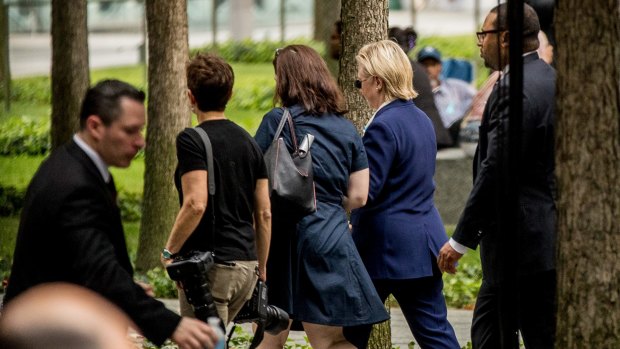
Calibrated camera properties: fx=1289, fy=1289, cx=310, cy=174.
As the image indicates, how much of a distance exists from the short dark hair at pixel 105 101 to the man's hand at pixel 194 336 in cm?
73

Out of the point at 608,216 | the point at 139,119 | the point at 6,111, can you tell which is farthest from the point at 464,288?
the point at 6,111

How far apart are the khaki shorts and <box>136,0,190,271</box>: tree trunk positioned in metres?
4.66

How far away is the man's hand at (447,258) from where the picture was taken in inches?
235

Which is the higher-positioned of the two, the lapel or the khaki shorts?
the lapel

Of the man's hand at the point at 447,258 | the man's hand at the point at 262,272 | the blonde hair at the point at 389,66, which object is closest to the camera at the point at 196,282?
the man's hand at the point at 262,272

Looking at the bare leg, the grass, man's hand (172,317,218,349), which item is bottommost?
the grass

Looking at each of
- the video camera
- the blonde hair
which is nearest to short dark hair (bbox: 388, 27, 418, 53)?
the blonde hair

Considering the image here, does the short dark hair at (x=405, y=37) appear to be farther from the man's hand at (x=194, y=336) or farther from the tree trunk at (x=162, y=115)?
the man's hand at (x=194, y=336)

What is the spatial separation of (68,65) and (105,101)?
26.5ft

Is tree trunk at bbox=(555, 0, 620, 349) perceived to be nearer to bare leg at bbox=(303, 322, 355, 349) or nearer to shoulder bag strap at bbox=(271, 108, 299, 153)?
shoulder bag strap at bbox=(271, 108, 299, 153)

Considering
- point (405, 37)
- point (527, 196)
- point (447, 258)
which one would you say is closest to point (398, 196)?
point (447, 258)

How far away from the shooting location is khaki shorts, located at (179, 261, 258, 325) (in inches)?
221

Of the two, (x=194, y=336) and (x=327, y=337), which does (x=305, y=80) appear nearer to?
(x=327, y=337)

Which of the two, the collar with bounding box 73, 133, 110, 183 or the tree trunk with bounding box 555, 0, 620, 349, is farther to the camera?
the tree trunk with bounding box 555, 0, 620, 349
